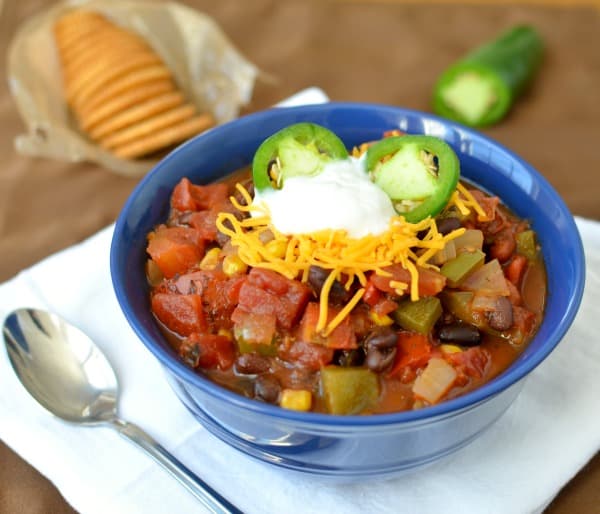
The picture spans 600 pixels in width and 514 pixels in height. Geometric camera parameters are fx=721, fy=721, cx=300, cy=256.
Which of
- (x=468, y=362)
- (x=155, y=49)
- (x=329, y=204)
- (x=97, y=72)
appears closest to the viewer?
(x=468, y=362)

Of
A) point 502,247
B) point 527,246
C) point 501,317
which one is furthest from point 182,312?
point 527,246

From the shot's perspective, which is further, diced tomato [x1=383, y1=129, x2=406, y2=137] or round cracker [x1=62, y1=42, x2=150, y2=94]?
round cracker [x1=62, y1=42, x2=150, y2=94]

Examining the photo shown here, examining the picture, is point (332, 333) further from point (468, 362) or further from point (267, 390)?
point (468, 362)

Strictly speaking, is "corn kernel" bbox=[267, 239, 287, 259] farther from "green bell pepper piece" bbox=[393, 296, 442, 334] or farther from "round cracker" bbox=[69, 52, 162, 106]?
"round cracker" bbox=[69, 52, 162, 106]

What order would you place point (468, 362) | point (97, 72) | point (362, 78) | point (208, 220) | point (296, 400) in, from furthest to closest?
point (362, 78) < point (97, 72) < point (208, 220) < point (468, 362) < point (296, 400)

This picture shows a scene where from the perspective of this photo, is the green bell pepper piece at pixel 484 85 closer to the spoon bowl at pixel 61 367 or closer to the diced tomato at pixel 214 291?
the diced tomato at pixel 214 291

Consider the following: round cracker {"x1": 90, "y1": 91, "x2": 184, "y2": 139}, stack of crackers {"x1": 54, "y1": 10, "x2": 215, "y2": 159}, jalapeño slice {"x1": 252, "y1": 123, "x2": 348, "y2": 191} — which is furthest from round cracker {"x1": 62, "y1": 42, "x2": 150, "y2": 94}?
jalapeño slice {"x1": 252, "y1": 123, "x2": 348, "y2": 191}
